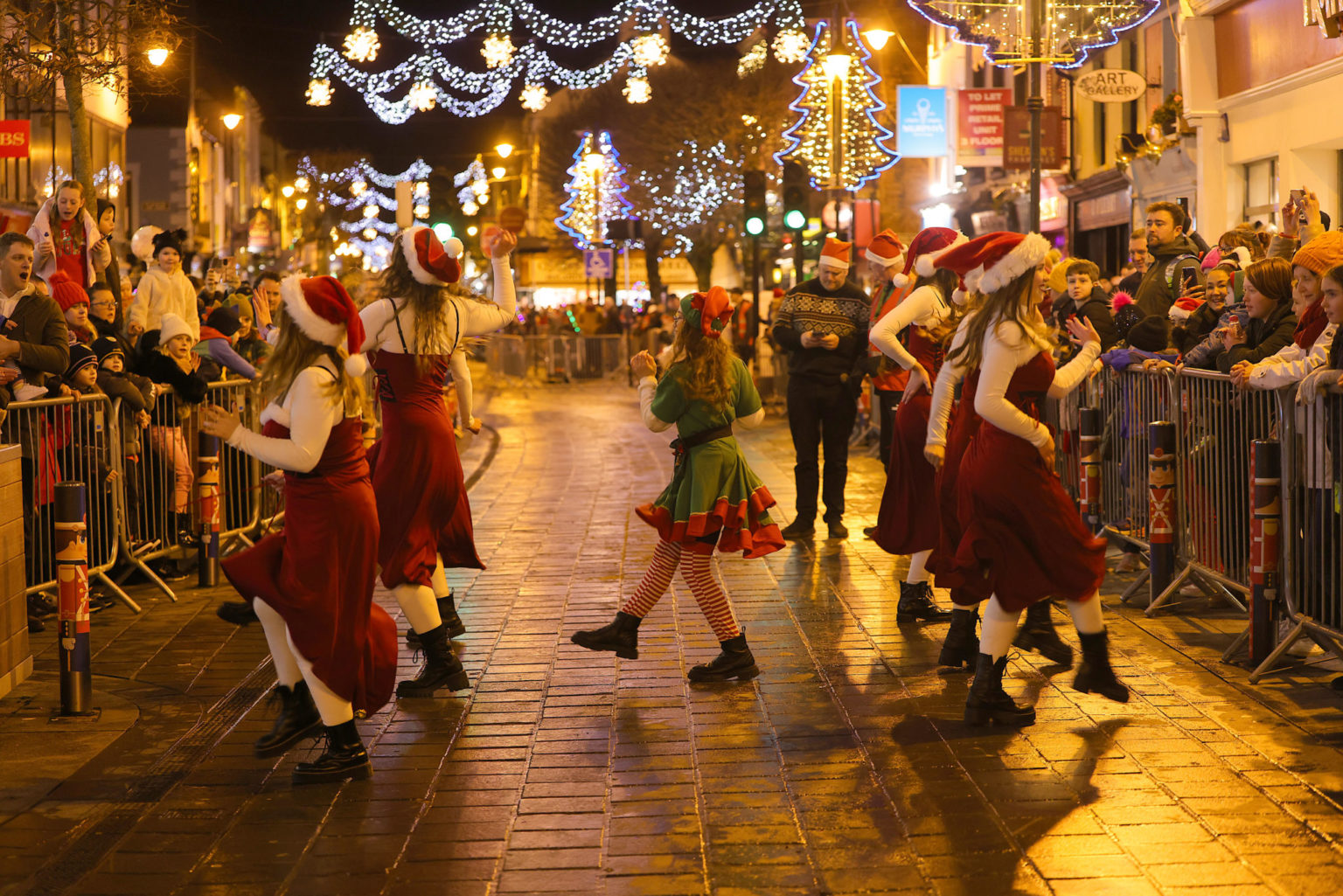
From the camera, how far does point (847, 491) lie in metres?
13.9

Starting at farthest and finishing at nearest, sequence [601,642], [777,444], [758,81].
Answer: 1. [758,81]
2. [777,444]
3. [601,642]

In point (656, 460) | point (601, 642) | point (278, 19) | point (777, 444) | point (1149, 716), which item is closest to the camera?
point (1149, 716)

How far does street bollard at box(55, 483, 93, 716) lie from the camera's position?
20.9ft

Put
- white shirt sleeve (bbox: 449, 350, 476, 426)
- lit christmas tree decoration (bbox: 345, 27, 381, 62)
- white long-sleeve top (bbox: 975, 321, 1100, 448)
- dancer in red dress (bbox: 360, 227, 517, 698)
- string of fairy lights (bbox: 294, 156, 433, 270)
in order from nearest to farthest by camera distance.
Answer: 1. white long-sleeve top (bbox: 975, 321, 1100, 448)
2. dancer in red dress (bbox: 360, 227, 517, 698)
3. white shirt sleeve (bbox: 449, 350, 476, 426)
4. lit christmas tree decoration (bbox: 345, 27, 381, 62)
5. string of fairy lights (bbox: 294, 156, 433, 270)

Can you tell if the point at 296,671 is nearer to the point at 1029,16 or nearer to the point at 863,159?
the point at 1029,16

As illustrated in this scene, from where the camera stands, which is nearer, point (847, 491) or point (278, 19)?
point (847, 491)

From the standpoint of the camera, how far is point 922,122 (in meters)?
33.9

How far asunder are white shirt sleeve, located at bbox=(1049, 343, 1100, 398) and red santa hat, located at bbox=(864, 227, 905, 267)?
9.08 ft

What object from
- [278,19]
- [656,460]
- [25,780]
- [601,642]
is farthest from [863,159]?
[25,780]

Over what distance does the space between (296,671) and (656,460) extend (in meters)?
11.5

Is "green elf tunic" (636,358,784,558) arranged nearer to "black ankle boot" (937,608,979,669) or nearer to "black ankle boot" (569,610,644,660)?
"black ankle boot" (569,610,644,660)

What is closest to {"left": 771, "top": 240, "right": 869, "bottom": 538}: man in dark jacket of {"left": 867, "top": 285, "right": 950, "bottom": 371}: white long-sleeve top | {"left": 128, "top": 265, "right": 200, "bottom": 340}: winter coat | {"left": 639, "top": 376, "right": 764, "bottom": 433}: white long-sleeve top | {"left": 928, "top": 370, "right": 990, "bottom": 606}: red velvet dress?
{"left": 867, "top": 285, "right": 950, "bottom": 371}: white long-sleeve top

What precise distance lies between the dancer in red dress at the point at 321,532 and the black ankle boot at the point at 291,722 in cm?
1

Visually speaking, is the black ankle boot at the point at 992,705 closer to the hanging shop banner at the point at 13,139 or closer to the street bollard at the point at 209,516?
the street bollard at the point at 209,516
